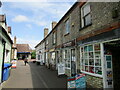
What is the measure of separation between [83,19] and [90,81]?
4382mm

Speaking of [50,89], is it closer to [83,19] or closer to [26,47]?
[83,19]

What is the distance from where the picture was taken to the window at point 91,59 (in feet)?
18.7

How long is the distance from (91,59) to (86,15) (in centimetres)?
311

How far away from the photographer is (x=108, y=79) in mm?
5270

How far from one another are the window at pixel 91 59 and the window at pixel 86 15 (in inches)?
69.3

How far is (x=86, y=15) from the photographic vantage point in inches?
283

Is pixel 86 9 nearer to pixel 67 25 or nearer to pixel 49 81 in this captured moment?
pixel 67 25

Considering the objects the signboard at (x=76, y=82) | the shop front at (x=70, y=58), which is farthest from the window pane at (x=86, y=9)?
the signboard at (x=76, y=82)

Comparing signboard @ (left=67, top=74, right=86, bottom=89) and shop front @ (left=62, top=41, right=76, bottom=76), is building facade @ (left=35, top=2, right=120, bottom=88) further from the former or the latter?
signboard @ (left=67, top=74, right=86, bottom=89)

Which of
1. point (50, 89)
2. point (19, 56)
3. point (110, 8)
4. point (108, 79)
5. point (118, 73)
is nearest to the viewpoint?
point (110, 8)

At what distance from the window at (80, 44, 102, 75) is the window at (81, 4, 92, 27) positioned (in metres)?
1.76

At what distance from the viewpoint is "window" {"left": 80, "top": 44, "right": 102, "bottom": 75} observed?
5.70 meters

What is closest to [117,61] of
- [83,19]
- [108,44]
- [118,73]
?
[118,73]

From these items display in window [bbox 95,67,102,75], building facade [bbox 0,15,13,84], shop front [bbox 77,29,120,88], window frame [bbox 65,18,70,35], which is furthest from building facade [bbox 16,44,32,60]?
display in window [bbox 95,67,102,75]
